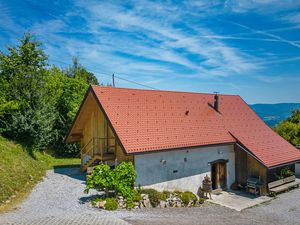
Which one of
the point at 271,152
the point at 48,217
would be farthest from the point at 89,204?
the point at 271,152

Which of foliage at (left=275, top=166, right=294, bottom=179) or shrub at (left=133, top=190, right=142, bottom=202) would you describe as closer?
shrub at (left=133, top=190, right=142, bottom=202)

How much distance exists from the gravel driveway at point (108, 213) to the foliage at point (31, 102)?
5.65 meters

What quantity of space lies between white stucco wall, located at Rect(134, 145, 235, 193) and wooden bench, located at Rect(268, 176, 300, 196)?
3284 millimetres

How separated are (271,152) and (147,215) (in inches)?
437

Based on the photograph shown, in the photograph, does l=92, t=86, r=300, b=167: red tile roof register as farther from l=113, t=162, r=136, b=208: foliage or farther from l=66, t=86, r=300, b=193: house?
l=113, t=162, r=136, b=208: foliage

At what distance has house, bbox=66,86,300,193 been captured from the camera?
15.7 meters

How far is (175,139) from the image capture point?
659 inches

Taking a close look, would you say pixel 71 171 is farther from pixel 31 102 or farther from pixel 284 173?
pixel 284 173

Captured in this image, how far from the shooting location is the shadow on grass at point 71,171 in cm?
1943

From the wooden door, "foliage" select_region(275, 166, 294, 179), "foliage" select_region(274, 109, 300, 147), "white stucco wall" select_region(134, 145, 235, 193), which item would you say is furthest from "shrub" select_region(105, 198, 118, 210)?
"foliage" select_region(274, 109, 300, 147)

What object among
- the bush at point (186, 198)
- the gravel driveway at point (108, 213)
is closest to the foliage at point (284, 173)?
the gravel driveway at point (108, 213)

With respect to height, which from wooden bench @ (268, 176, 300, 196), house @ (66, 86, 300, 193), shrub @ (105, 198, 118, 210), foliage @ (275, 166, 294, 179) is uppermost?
house @ (66, 86, 300, 193)

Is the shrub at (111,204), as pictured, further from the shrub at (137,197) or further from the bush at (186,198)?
the bush at (186,198)

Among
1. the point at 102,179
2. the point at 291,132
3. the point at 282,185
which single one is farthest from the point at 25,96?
the point at 291,132
